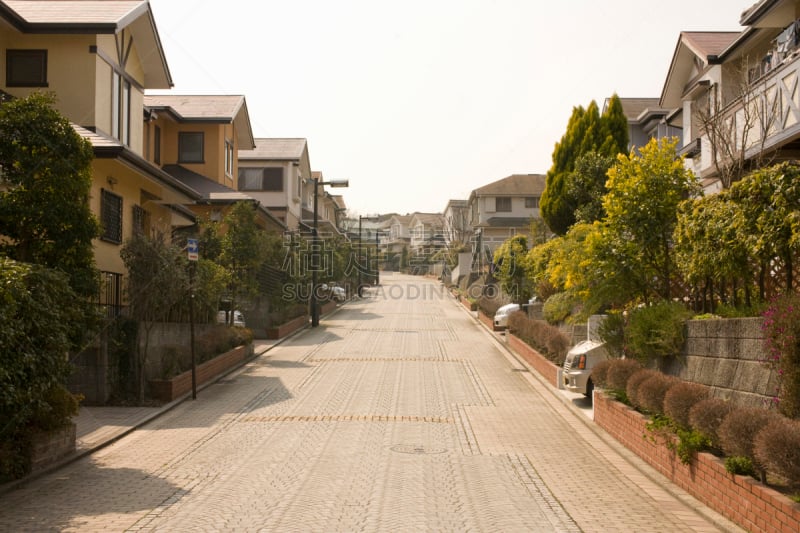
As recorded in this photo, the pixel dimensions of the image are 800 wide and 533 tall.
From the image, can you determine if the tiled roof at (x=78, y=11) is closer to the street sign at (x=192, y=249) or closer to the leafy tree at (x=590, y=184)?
the street sign at (x=192, y=249)

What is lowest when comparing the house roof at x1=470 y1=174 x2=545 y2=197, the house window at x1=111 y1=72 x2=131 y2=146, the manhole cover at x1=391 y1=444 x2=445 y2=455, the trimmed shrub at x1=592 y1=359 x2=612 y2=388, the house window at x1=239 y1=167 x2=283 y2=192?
the manhole cover at x1=391 y1=444 x2=445 y2=455

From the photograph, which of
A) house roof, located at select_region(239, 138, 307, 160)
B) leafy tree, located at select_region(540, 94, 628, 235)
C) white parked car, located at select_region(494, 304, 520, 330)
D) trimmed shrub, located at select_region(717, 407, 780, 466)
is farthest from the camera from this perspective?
house roof, located at select_region(239, 138, 307, 160)

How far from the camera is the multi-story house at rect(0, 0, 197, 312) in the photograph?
18.5 m

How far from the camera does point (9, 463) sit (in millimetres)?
9688

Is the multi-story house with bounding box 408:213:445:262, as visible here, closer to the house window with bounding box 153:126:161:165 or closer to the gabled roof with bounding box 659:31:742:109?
the house window with bounding box 153:126:161:165

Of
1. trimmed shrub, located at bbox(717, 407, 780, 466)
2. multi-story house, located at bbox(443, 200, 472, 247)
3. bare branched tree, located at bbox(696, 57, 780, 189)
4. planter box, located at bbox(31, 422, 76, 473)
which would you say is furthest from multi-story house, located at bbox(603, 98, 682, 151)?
multi-story house, located at bbox(443, 200, 472, 247)

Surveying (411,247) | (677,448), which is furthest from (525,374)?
(411,247)

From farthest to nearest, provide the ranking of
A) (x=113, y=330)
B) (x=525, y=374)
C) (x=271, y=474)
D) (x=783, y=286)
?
(x=525, y=374) → (x=113, y=330) → (x=783, y=286) → (x=271, y=474)

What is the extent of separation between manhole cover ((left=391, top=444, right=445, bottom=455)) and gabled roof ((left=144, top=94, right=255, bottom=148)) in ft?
71.1

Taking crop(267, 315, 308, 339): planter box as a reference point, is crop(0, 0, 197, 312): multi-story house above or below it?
above

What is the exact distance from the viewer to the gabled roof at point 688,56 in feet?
80.1

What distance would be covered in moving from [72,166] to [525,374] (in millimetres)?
13598

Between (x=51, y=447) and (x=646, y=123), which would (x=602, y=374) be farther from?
(x=646, y=123)

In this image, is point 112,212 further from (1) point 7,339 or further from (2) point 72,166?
(1) point 7,339
